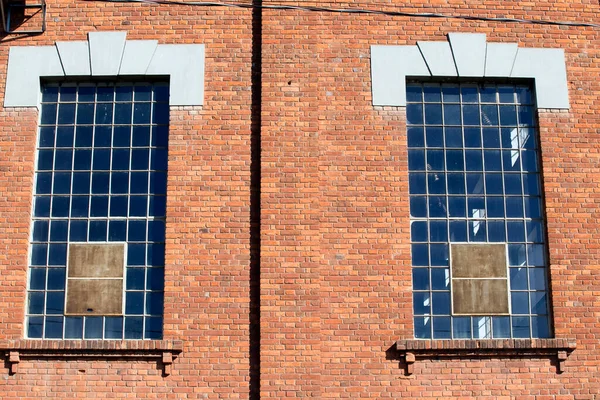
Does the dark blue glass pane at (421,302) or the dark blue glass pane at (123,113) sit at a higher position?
the dark blue glass pane at (123,113)

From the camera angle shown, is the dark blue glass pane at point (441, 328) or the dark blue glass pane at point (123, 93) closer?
the dark blue glass pane at point (441, 328)

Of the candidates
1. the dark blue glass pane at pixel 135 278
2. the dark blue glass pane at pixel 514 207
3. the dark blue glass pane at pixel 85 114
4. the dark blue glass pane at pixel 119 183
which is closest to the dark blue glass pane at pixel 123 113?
the dark blue glass pane at pixel 85 114

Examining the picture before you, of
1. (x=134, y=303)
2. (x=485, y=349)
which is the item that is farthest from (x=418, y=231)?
(x=134, y=303)

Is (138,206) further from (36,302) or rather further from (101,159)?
(36,302)

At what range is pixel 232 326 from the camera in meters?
11.5

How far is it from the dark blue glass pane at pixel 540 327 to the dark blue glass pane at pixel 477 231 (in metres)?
1.23

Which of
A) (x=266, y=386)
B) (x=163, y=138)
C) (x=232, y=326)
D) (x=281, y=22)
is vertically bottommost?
(x=266, y=386)

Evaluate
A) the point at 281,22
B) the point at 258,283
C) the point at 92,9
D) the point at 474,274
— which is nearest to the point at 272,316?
the point at 258,283

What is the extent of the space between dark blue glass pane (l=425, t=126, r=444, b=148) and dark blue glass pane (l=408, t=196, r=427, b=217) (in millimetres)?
779

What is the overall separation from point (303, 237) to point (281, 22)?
3077 millimetres

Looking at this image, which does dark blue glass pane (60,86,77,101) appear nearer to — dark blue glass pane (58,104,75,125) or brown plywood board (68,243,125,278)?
dark blue glass pane (58,104,75,125)

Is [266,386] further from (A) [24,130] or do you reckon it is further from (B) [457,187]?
(A) [24,130]

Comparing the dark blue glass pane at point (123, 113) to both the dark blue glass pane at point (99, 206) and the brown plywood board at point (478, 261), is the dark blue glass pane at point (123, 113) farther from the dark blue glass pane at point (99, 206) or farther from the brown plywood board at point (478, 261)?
the brown plywood board at point (478, 261)

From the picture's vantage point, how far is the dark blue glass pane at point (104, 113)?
12406mm
